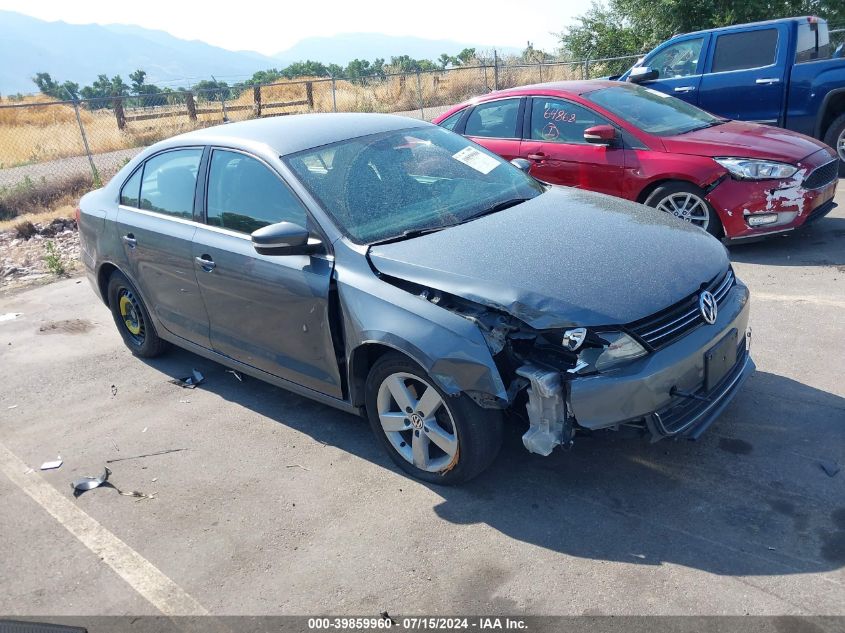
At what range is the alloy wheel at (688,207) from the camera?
664 cm

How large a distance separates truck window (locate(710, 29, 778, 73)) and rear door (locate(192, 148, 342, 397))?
7.75 metres

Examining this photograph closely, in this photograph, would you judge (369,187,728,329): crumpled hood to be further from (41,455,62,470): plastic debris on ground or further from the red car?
the red car

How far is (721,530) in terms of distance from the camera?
10.4 ft

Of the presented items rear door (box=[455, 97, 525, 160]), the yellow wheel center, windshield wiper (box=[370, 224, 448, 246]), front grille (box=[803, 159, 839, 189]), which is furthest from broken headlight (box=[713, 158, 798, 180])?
the yellow wheel center

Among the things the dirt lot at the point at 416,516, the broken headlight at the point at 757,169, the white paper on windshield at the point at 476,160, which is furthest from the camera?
the broken headlight at the point at 757,169

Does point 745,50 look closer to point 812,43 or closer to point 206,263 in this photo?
point 812,43

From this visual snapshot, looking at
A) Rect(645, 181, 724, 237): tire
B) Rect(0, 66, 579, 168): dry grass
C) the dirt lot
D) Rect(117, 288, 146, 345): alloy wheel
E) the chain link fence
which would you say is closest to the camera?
the dirt lot

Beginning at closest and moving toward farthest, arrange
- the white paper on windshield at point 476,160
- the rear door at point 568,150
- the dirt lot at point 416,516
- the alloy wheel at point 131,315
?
the dirt lot at point 416,516, the white paper on windshield at point 476,160, the alloy wheel at point 131,315, the rear door at point 568,150

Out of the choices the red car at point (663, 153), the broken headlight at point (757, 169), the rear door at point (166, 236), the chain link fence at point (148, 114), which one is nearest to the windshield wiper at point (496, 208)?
the rear door at point (166, 236)

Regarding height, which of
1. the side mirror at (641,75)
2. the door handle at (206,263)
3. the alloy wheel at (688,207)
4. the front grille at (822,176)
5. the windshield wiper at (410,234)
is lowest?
the alloy wheel at (688,207)

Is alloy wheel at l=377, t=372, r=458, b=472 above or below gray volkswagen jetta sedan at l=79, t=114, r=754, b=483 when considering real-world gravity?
below

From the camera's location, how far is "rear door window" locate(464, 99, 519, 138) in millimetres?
7637

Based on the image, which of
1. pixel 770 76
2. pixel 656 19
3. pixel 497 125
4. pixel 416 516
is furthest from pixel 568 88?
pixel 656 19

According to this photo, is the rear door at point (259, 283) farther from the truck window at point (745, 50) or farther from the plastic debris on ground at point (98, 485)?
the truck window at point (745, 50)
